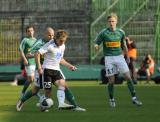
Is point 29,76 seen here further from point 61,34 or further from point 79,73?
point 79,73

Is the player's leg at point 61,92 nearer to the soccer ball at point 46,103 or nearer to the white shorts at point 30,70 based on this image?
the soccer ball at point 46,103

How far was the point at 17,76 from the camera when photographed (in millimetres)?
34562

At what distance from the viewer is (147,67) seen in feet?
114

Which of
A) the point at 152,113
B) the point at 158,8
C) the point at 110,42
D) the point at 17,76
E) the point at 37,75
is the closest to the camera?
the point at 152,113

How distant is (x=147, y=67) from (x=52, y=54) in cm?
1898

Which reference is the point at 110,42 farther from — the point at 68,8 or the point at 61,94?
the point at 68,8

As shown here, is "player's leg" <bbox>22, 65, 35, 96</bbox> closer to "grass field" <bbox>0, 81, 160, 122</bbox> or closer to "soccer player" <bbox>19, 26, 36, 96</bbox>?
"soccer player" <bbox>19, 26, 36, 96</bbox>

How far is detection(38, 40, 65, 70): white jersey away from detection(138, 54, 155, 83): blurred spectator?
1847cm

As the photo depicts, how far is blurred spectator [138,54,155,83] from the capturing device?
34812mm

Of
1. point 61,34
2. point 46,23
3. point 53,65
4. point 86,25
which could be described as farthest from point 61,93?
point 46,23

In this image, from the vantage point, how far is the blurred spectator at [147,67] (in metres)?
34.8

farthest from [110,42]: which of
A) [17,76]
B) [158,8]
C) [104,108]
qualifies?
[158,8]

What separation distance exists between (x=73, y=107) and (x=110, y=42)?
262 cm

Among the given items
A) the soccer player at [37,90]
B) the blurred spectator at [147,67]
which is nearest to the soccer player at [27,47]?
the soccer player at [37,90]
